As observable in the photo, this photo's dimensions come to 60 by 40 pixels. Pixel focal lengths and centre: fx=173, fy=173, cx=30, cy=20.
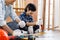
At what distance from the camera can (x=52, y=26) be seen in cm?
440

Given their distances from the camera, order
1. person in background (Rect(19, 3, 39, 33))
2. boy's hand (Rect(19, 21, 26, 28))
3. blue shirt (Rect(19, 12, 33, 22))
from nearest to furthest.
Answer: boy's hand (Rect(19, 21, 26, 28)) < person in background (Rect(19, 3, 39, 33)) < blue shirt (Rect(19, 12, 33, 22))

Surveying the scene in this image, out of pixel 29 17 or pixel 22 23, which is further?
pixel 29 17

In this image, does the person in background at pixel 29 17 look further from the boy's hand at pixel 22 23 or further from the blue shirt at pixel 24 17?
the boy's hand at pixel 22 23

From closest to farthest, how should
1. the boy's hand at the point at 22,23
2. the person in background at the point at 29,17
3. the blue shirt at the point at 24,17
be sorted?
the boy's hand at the point at 22,23, the person in background at the point at 29,17, the blue shirt at the point at 24,17

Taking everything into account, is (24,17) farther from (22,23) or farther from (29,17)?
(22,23)

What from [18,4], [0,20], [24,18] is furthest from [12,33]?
[18,4]

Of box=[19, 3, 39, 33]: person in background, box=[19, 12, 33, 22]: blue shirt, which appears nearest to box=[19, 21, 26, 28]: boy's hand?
box=[19, 3, 39, 33]: person in background

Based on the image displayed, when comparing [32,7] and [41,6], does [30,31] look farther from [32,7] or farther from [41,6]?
[41,6]

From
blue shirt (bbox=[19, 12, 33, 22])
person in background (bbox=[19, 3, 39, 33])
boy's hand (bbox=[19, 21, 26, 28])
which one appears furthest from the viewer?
blue shirt (bbox=[19, 12, 33, 22])

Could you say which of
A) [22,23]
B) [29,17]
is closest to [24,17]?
[29,17]

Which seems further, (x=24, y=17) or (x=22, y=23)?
(x=24, y=17)

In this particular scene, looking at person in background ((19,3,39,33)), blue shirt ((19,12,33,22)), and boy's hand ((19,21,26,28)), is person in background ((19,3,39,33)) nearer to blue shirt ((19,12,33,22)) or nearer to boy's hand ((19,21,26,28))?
blue shirt ((19,12,33,22))

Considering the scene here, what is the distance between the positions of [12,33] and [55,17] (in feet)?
9.96

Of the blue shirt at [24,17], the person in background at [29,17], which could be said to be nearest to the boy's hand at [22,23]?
the person in background at [29,17]
